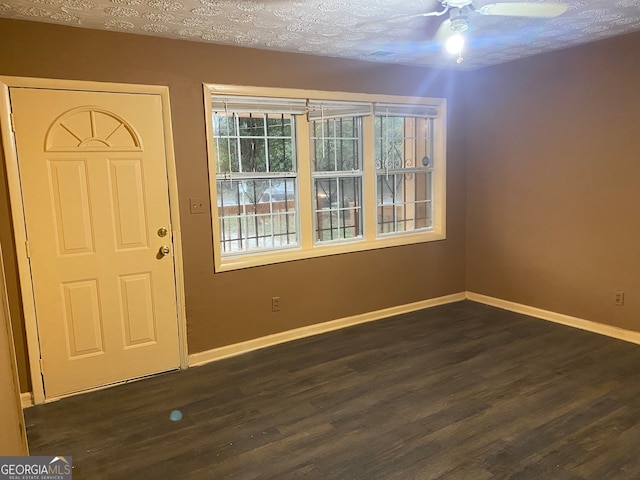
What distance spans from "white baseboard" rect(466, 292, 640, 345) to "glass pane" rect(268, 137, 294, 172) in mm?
2529

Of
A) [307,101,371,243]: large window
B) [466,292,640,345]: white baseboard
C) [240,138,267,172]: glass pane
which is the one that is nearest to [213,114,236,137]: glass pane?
[240,138,267,172]: glass pane

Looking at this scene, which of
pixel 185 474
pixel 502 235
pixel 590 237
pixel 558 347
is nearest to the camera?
pixel 185 474

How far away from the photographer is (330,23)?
3.01 meters

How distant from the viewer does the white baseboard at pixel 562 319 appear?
387 centimetres

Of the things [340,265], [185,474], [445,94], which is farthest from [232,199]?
[445,94]

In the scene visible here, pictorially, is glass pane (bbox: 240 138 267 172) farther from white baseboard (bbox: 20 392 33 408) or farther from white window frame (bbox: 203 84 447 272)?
white baseboard (bbox: 20 392 33 408)

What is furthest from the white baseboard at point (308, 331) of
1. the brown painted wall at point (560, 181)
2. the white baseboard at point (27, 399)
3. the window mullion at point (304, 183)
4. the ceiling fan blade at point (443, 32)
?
the ceiling fan blade at point (443, 32)

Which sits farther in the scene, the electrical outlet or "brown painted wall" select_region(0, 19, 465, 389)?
the electrical outlet

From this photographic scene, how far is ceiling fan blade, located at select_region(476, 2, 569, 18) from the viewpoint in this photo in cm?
231

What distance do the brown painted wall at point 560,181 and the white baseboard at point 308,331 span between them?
1.97 feet

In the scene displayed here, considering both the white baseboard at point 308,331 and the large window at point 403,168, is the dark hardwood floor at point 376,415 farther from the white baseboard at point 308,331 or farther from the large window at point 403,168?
the large window at point 403,168

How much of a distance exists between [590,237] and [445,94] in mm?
1928

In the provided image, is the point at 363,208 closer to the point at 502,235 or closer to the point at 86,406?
the point at 502,235

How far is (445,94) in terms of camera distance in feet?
15.6
